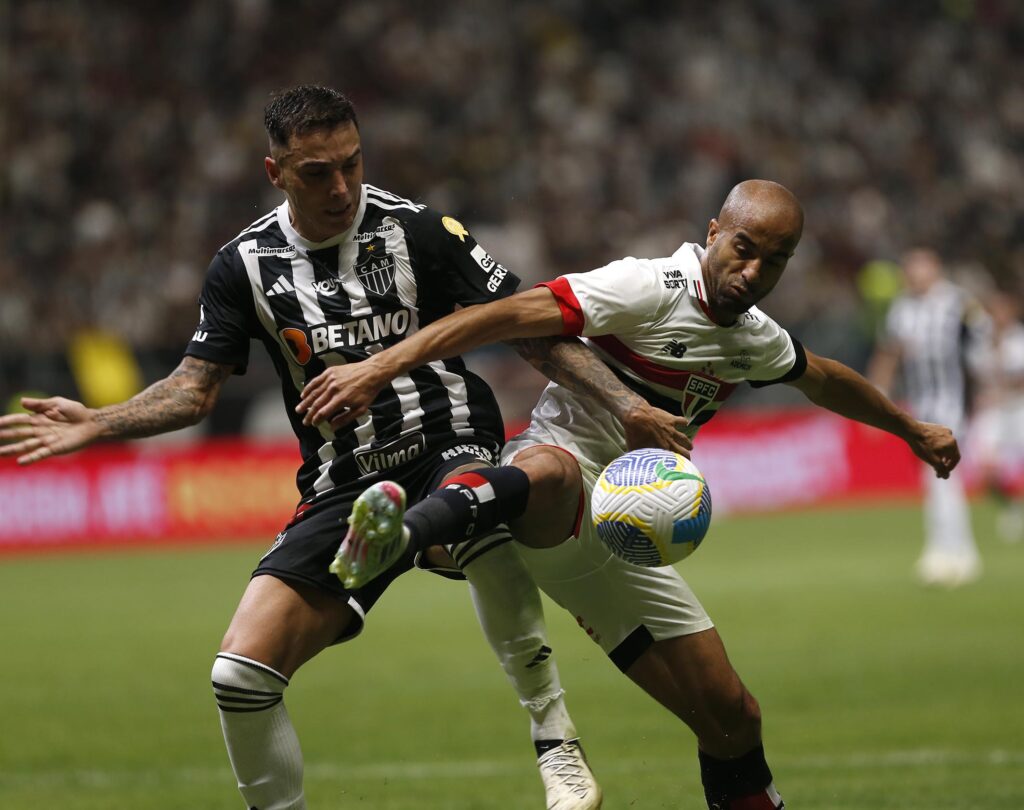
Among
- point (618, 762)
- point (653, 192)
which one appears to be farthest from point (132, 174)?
point (618, 762)

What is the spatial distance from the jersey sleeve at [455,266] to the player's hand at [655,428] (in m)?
0.66

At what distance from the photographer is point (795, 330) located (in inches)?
797

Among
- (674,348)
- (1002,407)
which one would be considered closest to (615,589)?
(674,348)

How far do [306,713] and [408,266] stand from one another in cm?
456

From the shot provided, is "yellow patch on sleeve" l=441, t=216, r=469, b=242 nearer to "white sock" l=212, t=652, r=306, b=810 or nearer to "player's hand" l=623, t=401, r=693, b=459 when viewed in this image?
"player's hand" l=623, t=401, r=693, b=459

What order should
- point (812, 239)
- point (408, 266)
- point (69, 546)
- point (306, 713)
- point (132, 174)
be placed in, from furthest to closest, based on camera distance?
point (812, 239)
point (132, 174)
point (69, 546)
point (306, 713)
point (408, 266)

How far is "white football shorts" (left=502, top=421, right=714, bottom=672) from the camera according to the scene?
546cm

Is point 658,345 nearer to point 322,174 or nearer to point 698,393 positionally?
point 698,393

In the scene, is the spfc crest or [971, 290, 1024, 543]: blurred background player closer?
the spfc crest

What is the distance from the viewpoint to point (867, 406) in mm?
5840

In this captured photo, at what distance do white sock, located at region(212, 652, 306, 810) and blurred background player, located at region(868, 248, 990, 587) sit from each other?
32.3 ft

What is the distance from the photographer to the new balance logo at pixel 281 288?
533 cm

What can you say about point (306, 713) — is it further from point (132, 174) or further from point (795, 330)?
point (132, 174)

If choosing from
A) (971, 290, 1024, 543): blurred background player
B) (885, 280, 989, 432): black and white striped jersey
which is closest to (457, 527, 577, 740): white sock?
(885, 280, 989, 432): black and white striped jersey
